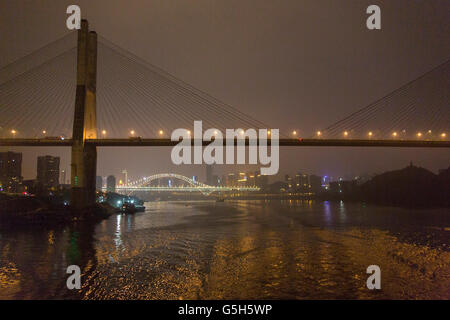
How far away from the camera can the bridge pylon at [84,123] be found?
2919 centimetres

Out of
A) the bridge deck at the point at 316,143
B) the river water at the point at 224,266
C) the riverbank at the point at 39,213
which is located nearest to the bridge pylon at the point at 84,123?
the riverbank at the point at 39,213

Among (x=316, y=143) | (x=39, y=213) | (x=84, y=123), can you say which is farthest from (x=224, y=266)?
(x=316, y=143)

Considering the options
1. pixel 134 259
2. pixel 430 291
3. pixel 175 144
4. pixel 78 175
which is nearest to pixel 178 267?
pixel 134 259

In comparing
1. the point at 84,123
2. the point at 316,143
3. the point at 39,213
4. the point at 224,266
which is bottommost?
the point at 224,266

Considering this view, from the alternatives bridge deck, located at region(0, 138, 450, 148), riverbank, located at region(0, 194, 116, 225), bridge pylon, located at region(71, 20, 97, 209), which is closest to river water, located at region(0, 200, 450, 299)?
riverbank, located at region(0, 194, 116, 225)

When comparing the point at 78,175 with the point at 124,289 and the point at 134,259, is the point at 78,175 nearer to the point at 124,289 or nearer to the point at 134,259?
the point at 134,259

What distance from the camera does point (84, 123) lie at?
96.8ft

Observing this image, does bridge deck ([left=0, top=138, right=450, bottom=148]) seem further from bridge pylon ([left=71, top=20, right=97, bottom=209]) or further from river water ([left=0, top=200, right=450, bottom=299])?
river water ([left=0, top=200, right=450, bottom=299])

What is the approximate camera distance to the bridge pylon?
95.8 feet

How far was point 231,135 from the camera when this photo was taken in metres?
35.0

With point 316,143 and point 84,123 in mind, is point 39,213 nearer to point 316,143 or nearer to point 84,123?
point 84,123
